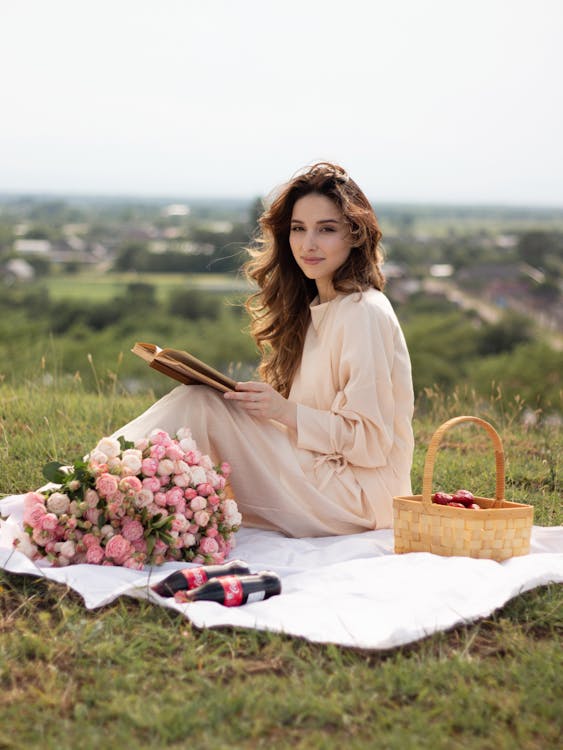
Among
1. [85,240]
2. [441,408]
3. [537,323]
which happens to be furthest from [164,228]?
[441,408]

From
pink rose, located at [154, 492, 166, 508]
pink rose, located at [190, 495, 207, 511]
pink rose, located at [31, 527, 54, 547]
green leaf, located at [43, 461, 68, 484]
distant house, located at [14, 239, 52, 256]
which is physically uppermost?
green leaf, located at [43, 461, 68, 484]

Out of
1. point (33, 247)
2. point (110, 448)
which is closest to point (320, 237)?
point (110, 448)

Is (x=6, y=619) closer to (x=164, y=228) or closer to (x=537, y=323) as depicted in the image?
(x=537, y=323)

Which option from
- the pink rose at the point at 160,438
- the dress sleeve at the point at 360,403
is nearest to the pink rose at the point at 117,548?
the pink rose at the point at 160,438

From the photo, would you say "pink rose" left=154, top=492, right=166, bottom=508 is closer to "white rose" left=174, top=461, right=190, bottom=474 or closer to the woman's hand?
"white rose" left=174, top=461, right=190, bottom=474

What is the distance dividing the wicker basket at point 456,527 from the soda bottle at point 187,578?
81 centimetres

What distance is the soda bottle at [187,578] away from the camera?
11.9 feet

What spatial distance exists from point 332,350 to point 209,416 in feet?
2.14

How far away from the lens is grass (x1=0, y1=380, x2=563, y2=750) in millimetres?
2645

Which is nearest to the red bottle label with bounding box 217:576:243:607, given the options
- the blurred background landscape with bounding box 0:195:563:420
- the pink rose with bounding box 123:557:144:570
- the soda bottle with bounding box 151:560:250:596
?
the soda bottle with bounding box 151:560:250:596

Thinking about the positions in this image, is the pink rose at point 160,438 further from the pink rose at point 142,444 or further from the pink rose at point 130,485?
the pink rose at point 130,485

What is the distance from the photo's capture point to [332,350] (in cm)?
466

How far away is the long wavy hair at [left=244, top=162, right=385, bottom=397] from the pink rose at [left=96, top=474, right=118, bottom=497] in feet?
4.44

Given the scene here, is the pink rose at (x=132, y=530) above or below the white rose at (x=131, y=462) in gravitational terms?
below
